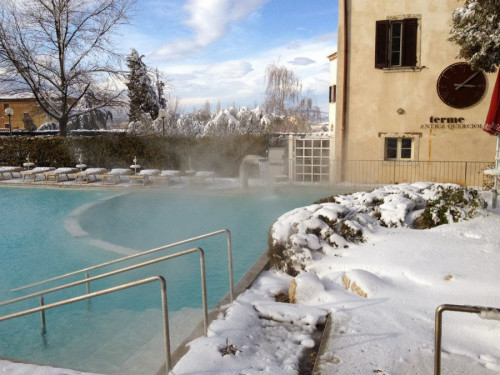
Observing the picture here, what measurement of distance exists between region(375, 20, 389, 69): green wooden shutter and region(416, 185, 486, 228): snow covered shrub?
8550mm

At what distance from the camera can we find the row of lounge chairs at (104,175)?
15922mm

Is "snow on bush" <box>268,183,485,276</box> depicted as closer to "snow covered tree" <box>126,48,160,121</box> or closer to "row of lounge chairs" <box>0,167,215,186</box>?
"row of lounge chairs" <box>0,167,215,186</box>

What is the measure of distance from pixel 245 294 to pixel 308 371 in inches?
72.7

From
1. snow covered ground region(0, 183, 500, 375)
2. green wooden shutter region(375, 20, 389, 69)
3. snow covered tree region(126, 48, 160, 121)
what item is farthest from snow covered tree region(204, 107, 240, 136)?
snow covered ground region(0, 183, 500, 375)

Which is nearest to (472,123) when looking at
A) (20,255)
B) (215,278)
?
(215,278)

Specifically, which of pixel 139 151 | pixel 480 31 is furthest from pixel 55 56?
pixel 480 31

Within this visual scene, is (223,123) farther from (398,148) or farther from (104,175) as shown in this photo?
(398,148)

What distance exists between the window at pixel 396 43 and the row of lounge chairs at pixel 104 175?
294 inches

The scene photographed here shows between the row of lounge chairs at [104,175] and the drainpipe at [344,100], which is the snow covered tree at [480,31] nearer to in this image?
the drainpipe at [344,100]

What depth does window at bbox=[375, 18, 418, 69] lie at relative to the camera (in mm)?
13758

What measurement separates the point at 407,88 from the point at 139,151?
38.9 ft

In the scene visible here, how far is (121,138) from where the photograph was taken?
19281mm

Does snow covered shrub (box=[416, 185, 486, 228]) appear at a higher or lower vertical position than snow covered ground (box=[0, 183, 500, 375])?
higher

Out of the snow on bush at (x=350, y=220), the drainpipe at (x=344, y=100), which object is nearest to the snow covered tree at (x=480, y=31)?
the snow on bush at (x=350, y=220)
